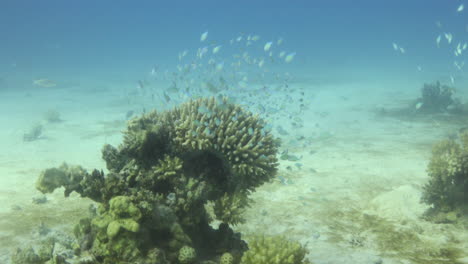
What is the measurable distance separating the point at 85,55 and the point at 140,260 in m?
93.7

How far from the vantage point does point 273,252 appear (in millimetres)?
3828

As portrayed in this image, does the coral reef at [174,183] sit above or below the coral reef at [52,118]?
below

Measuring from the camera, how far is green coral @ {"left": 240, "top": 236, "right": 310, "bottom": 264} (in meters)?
3.76

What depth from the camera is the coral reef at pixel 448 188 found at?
22.7 feet

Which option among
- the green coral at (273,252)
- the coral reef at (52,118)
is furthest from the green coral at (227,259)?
the coral reef at (52,118)

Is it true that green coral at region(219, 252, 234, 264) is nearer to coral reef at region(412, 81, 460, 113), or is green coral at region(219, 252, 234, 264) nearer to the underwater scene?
the underwater scene

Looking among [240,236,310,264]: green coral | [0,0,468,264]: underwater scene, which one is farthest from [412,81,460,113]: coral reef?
[240,236,310,264]: green coral

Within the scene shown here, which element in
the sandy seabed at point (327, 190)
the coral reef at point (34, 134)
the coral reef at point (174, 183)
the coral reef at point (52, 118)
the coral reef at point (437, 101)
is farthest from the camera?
the coral reef at point (437, 101)

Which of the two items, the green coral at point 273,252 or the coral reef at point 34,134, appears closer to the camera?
the green coral at point 273,252

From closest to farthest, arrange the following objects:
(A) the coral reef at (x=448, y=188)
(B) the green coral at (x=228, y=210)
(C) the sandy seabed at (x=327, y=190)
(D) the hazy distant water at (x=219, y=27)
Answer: (B) the green coral at (x=228, y=210), (C) the sandy seabed at (x=327, y=190), (A) the coral reef at (x=448, y=188), (D) the hazy distant water at (x=219, y=27)

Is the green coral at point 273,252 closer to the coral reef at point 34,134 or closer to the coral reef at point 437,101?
the coral reef at point 34,134

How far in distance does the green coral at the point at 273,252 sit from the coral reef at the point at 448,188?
4.62 meters

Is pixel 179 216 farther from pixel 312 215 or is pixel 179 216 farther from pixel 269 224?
pixel 312 215

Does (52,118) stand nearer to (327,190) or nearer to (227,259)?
(327,190)
